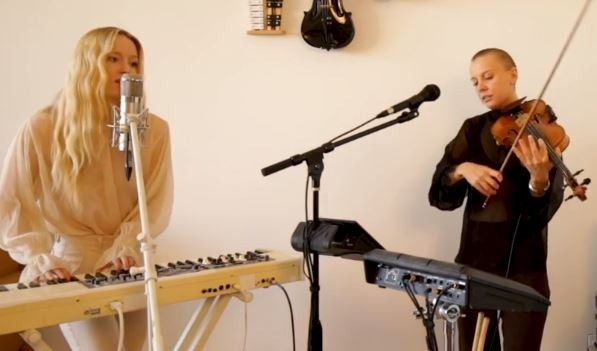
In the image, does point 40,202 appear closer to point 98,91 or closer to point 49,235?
point 49,235

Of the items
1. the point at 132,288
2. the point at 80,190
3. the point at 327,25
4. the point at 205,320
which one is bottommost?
the point at 205,320

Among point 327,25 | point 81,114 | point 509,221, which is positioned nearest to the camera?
point 81,114

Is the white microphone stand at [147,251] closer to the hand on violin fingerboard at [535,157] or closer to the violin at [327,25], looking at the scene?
the hand on violin fingerboard at [535,157]

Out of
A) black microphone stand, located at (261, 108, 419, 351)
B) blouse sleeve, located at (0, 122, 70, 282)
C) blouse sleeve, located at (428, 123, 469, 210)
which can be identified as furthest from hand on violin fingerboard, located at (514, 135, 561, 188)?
blouse sleeve, located at (0, 122, 70, 282)

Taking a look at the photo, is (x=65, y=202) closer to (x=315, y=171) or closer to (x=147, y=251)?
(x=147, y=251)

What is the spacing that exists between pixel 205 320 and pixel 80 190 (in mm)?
579

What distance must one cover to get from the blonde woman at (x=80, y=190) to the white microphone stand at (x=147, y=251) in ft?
1.36

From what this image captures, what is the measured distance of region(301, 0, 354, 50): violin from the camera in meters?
2.77

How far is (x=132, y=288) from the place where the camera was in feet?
5.48

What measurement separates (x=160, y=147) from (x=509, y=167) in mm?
1267

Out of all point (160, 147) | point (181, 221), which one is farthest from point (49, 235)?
point (181, 221)

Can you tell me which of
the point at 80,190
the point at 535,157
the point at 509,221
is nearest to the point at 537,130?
the point at 535,157

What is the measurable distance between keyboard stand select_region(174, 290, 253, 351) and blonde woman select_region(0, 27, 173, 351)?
150 mm

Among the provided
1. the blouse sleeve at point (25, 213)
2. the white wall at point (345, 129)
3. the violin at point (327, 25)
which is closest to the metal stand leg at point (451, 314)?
A: the blouse sleeve at point (25, 213)
